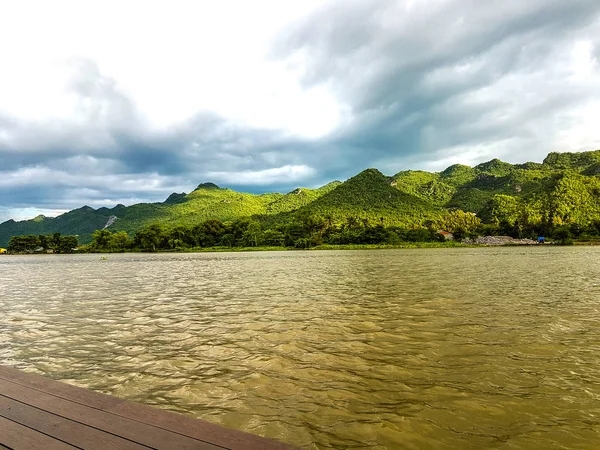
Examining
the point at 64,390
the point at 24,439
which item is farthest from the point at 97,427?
the point at 64,390

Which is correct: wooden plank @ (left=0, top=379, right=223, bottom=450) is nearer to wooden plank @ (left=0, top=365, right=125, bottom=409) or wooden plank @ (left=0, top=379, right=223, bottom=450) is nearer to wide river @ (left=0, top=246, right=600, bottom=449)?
wooden plank @ (left=0, top=365, right=125, bottom=409)

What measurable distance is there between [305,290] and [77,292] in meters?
16.1

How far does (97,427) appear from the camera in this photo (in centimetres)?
417

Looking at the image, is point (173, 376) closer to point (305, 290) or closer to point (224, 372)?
point (224, 372)

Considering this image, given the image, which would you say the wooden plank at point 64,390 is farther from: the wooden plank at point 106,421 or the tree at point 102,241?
the tree at point 102,241

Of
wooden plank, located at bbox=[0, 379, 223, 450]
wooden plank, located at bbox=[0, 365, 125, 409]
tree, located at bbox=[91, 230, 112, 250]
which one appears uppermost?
tree, located at bbox=[91, 230, 112, 250]

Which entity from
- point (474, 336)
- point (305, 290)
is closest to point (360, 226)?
point (305, 290)

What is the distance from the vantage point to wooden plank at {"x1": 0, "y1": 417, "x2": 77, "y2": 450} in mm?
3753

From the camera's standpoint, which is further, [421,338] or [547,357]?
[421,338]

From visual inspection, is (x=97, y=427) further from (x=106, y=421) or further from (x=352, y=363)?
(x=352, y=363)

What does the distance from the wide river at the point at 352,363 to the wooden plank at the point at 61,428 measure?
227 centimetres

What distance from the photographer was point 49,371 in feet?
28.0

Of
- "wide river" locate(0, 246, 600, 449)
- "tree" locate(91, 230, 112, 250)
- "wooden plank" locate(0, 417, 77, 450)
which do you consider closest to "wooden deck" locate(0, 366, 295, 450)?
"wooden plank" locate(0, 417, 77, 450)

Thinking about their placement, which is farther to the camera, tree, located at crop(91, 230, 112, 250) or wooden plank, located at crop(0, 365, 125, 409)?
tree, located at crop(91, 230, 112, 250)
